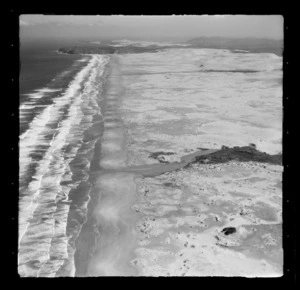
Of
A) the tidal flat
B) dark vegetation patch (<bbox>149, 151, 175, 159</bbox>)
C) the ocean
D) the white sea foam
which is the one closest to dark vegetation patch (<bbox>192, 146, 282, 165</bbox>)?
the tidal flat

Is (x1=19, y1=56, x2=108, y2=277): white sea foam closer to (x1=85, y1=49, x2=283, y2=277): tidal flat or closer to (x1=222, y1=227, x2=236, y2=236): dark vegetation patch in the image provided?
(x1=85, y1=49, x2=283, y2=277): tidal flat

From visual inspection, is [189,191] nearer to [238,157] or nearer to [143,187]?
[143,187]

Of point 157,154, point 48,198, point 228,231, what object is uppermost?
point 157,154

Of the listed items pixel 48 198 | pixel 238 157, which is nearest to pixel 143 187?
pixel 48 198

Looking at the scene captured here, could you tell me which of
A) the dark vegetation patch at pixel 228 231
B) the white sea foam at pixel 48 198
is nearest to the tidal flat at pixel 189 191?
the dark vegetation patch at pixel 228 231

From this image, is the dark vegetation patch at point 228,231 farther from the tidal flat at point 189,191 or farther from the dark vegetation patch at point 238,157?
the dark vegetation patch at point 238,157

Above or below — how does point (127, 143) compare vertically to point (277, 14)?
below
